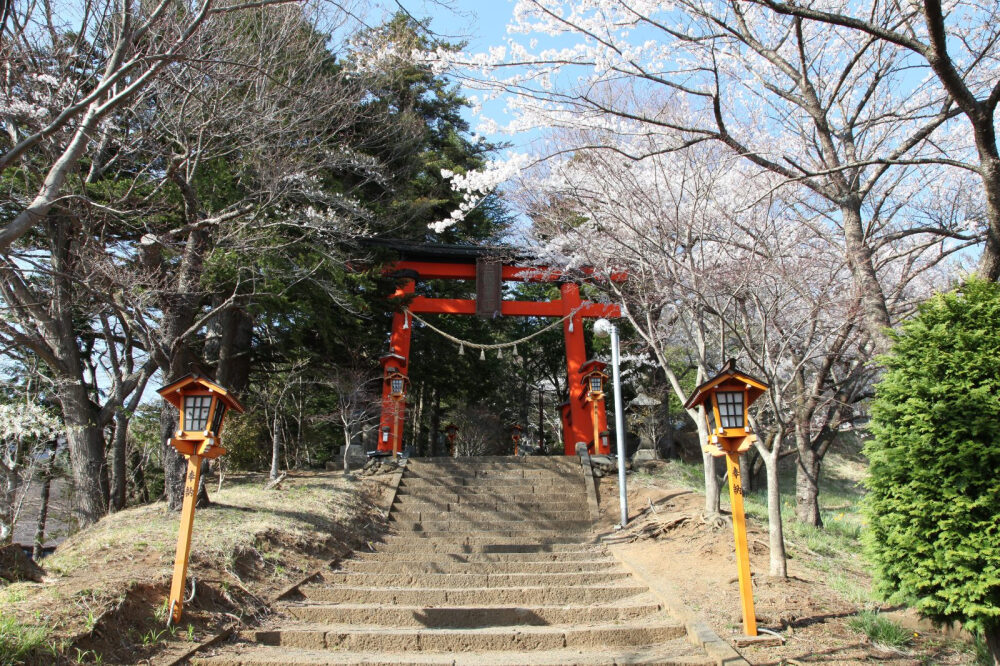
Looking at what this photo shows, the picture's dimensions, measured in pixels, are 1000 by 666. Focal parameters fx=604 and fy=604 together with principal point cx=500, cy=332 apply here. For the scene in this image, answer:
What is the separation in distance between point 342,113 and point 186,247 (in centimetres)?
364

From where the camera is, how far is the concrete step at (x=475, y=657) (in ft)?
14.6

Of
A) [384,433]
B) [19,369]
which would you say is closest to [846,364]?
[384,433]

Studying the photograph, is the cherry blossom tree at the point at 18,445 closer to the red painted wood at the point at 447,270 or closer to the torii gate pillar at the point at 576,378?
the red painted wood at the point at 447,270

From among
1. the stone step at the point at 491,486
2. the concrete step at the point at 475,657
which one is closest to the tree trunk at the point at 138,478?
the stone step at the point at 491,486

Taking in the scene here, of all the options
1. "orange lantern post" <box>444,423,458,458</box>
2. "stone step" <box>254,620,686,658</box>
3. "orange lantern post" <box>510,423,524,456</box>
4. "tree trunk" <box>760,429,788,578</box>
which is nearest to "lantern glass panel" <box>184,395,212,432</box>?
"stone step" <box>254,620,686,658</box>

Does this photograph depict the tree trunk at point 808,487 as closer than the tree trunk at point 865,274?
No

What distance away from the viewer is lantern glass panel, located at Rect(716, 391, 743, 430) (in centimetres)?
527

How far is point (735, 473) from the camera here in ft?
17.3

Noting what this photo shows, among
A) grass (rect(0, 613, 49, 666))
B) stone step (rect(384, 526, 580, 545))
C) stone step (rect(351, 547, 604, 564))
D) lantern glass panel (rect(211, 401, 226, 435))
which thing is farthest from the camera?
stone step (rect(384, 526, 580, 545))

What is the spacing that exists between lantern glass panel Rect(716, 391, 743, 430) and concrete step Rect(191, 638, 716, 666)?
1842 mm

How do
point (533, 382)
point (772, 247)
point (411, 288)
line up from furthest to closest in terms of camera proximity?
1. point (533, 382)
2. point (411, 288)
3. point (772, 247)

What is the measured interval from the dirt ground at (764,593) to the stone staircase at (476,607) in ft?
1.41

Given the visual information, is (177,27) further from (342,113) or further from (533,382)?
(533,382)

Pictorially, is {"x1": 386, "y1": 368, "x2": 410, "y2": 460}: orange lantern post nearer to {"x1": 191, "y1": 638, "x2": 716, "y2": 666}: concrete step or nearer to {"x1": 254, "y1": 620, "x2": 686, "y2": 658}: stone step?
{"x1": 254, "y1": 620, "x2": 686, "y2": 658}: stone step
